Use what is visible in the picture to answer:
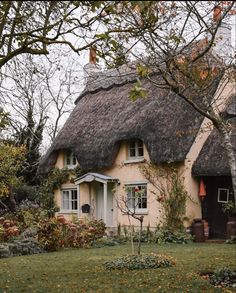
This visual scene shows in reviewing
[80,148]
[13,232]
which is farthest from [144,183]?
[13,232]

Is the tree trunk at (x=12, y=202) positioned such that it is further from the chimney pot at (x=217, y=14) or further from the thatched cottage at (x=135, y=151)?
the chimney pot at (x=217, y=14)

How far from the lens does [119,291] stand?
8.84 metres

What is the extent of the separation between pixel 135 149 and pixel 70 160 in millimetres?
4631

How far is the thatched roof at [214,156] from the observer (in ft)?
61.8

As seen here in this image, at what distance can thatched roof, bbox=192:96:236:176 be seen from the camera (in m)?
18.8

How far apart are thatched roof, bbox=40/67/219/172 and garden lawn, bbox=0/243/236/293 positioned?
622 centimetres

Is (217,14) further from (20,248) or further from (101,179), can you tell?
(101,179)

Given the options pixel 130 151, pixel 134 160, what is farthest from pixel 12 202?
pixel 134 160

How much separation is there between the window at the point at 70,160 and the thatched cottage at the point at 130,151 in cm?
1

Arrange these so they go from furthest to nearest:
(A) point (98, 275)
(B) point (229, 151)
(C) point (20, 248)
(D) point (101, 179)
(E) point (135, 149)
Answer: (D) point (101, 179) → (E) point (135, 149) → (C) point (20, 248) → (A) point (98, 275) → (B) point (229, 151)

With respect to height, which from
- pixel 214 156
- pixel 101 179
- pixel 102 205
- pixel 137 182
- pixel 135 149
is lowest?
pixel 102 205

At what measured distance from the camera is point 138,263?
37.5ft

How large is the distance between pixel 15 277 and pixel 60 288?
170 cm

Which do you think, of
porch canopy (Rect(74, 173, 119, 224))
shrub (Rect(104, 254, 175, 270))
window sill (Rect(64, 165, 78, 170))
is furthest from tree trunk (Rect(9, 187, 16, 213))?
shrub (Rect(104, 254, 175, 270))
